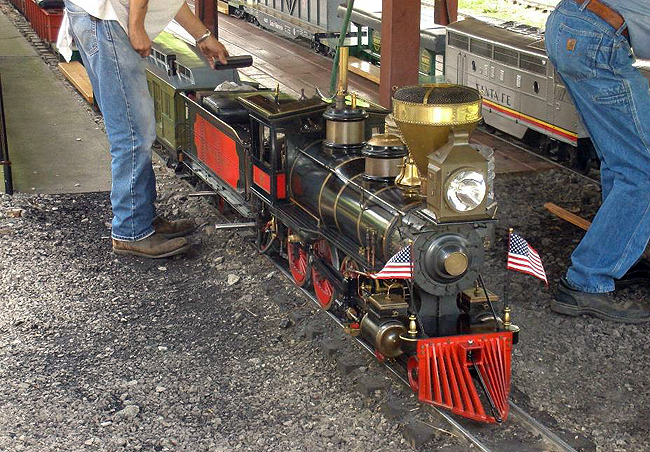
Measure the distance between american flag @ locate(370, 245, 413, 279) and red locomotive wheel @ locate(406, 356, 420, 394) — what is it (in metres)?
0.55

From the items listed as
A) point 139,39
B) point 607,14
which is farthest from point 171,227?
point 607,14

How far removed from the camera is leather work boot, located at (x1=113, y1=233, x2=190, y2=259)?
28.4ft

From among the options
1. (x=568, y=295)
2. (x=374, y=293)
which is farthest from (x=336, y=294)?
(x=568, y=295)

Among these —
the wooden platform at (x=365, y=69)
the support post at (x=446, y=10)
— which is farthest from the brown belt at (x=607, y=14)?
the wooden platform at (x=365, y=69)

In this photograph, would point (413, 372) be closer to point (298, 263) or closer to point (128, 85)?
point (298, 263)

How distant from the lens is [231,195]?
9.05 metres

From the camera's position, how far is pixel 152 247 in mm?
8672

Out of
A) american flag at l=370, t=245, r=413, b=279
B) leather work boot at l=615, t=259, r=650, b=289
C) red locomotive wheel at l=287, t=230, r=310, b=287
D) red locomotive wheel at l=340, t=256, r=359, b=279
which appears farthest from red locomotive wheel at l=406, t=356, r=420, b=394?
leather work boot at l=615, t=259, r=650, b=289

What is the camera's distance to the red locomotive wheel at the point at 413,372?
5949mm

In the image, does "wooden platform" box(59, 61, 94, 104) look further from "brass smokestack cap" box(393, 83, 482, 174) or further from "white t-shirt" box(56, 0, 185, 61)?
"brass smokestack cap" box(393, 83, 482, 174)

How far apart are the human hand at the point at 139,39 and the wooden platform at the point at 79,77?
694 cm

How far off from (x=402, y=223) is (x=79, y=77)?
11.5 metres

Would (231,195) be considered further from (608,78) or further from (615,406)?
(615,406)

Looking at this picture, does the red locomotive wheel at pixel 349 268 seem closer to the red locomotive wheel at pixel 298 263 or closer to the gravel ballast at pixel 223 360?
the gravel ballast at pixel 223 360
